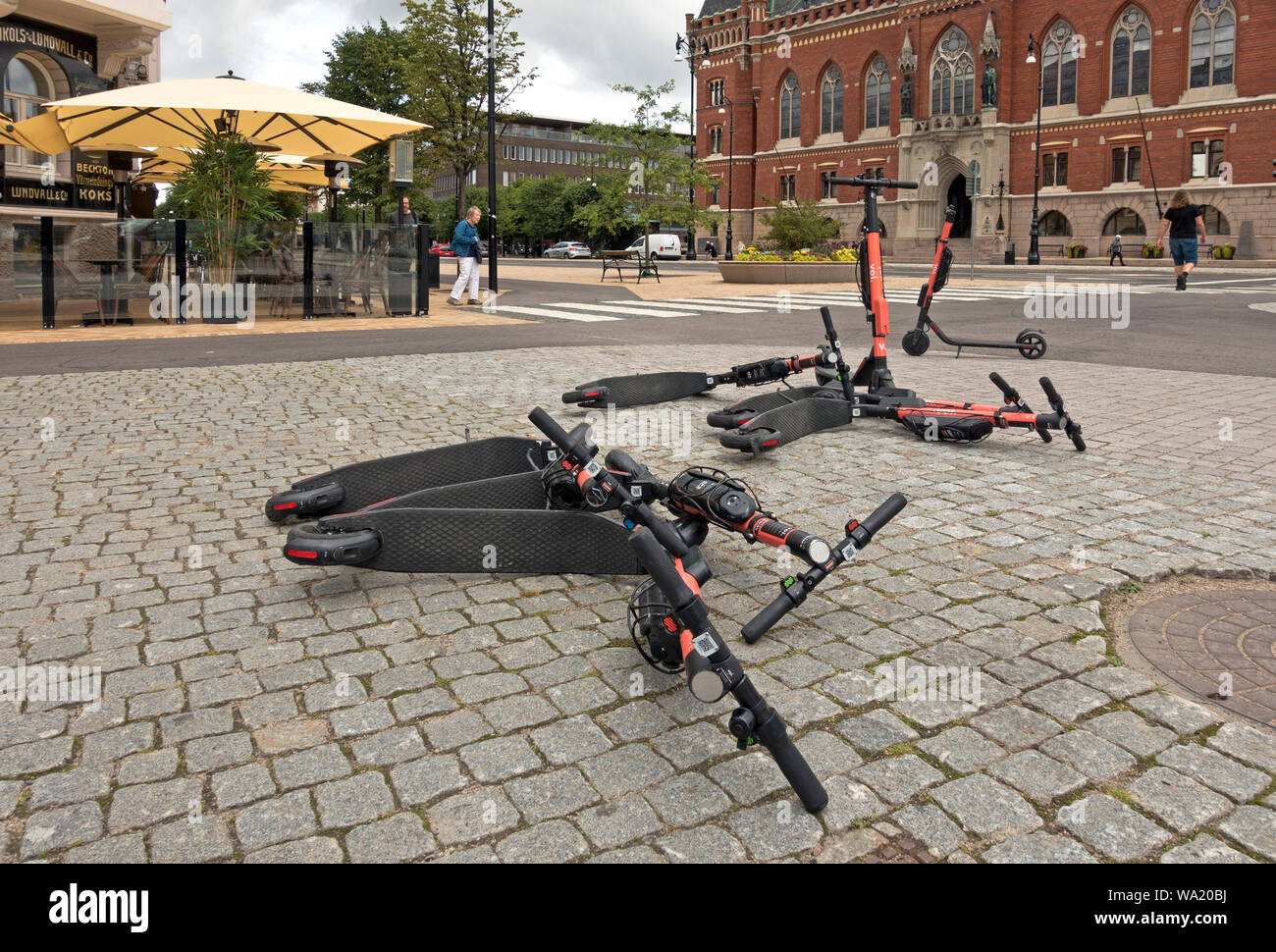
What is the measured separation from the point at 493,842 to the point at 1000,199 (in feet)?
200

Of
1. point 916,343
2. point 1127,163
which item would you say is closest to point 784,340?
point 916,343

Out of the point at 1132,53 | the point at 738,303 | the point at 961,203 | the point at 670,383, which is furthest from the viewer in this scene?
the point at 961,203

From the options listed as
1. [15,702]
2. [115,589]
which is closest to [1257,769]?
[15,702]

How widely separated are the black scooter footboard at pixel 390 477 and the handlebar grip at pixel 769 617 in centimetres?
167

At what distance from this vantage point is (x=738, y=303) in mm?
22047

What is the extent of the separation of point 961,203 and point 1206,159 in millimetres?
14634

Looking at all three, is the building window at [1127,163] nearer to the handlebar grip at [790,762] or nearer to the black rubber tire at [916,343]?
the black rubber tire at [916,343]

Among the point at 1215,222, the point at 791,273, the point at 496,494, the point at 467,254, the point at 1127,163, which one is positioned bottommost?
the point at 496,494

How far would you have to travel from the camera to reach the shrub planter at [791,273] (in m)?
28.8

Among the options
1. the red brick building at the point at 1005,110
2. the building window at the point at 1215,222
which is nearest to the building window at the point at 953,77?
the red brick building at the point at 1005,110

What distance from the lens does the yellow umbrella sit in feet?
50.9

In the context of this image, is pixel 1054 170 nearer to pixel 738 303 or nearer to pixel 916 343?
pixel 738 303
